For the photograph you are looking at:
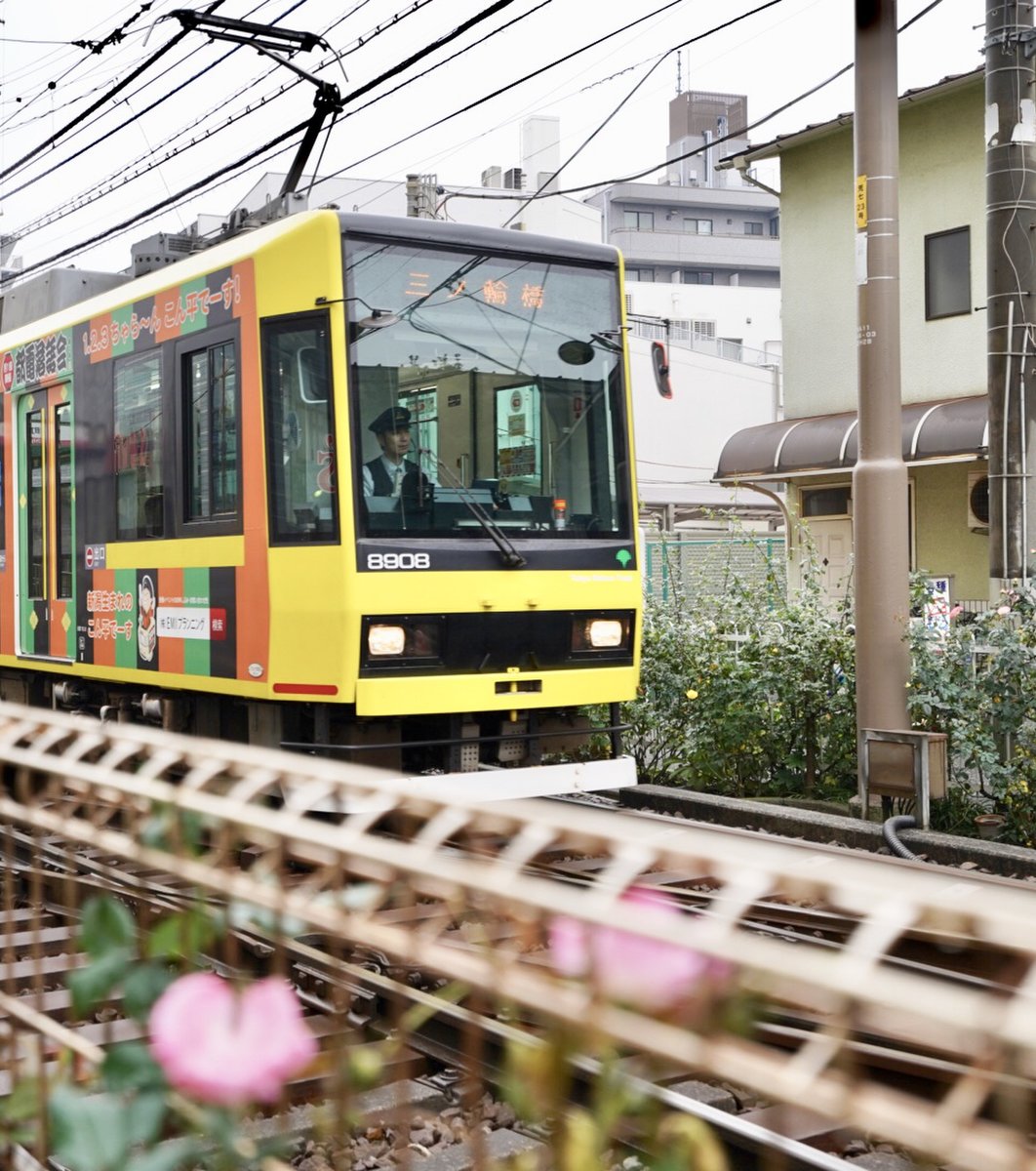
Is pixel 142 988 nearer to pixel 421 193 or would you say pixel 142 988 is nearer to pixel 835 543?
pixel 835 543

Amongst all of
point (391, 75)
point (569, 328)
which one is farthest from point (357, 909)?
Result: point (391, 75)

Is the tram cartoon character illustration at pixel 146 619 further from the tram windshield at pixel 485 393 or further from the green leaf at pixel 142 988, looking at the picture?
the green leaf at pixel 142 988

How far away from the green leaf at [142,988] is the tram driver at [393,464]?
226 inches

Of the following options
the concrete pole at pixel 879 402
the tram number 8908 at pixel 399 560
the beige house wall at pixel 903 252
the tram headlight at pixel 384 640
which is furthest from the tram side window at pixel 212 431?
the beige house wall at pixel 903 252

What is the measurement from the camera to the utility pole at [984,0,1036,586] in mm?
Answer: 8320

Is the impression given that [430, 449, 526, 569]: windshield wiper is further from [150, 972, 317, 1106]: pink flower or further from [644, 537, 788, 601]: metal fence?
[150, 972, 317, 1106]: pink flower

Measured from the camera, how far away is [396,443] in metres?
7.46

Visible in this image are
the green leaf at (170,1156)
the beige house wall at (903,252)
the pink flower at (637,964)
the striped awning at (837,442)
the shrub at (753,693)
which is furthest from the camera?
the beige house wall at (903,252)

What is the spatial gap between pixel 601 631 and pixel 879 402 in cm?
205

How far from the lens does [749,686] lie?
8.88 meters

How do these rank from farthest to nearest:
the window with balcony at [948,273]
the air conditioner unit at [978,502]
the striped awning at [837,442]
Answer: the window with balcony at [948,273], the air conditioner unit at [978,502], the striped awning at [837,442]

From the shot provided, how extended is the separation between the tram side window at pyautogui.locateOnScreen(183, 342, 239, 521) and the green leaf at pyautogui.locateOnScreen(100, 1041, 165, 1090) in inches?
254

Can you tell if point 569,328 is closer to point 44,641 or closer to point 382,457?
point 382,457

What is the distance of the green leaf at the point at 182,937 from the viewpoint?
172 cm
